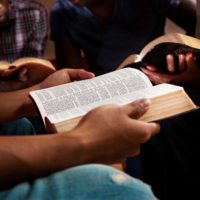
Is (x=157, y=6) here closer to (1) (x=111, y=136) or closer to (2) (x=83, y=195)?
(1) (x=111, y=136)

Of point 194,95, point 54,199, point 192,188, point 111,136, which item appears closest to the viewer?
point 54,199

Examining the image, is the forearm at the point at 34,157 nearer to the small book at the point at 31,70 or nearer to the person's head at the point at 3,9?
Result: the small book at the point at 31,70

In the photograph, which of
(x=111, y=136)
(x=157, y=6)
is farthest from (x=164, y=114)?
(x=157, y=6)

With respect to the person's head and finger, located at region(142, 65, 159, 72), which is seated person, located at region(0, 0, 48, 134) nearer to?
the person's head

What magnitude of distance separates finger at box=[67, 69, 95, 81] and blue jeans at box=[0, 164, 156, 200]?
38 cm

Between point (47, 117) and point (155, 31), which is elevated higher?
point (47, 117)

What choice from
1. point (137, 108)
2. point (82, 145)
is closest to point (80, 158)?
point (82, 145)

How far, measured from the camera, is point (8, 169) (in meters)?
0.51

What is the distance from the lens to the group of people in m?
0.47

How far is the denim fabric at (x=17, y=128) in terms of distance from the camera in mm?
782

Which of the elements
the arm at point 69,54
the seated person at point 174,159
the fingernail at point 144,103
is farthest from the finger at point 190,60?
the arm at point 69,54

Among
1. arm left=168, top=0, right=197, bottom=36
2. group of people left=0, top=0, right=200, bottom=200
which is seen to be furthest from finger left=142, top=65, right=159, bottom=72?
arm left=168, top=0, right=197, bottom=36

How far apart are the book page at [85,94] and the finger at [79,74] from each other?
102 millimetres

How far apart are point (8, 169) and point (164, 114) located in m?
0.25
